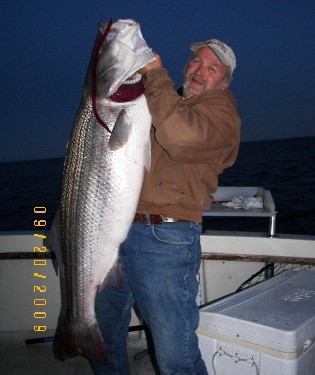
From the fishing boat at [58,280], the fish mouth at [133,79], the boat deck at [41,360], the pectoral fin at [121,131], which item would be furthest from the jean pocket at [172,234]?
the boat deck at [41,360]

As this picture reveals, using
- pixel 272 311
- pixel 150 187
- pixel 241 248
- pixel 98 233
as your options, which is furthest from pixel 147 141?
pixel 241 248

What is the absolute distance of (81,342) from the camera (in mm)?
2641

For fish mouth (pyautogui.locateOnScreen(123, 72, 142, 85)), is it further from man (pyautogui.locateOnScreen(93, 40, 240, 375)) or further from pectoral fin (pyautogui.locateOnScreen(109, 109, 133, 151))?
pectoral fin (pyautogui.locateOnScreen(109, 109, 133, 151))

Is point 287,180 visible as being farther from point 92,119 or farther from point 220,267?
point 92,119

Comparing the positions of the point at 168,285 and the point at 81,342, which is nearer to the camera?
the point at 168,285

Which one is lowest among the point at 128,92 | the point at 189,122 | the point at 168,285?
the point at 168,285

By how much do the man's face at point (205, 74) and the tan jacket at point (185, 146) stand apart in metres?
0.18

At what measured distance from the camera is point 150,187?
2.57m

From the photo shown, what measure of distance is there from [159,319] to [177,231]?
568mm

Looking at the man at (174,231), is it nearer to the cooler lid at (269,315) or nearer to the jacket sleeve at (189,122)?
the jacket sleeve at (189,122)

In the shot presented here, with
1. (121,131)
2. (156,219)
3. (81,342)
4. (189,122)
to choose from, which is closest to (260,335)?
(156,219)

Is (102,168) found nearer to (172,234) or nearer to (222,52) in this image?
(172,234)

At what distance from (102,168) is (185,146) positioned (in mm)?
567

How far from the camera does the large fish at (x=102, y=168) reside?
7.82 feet
